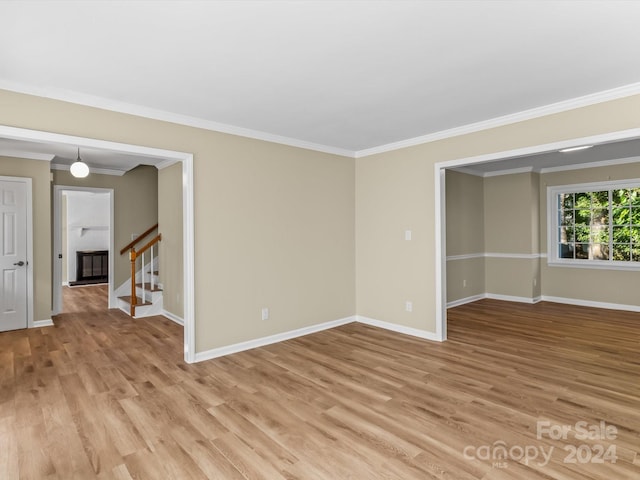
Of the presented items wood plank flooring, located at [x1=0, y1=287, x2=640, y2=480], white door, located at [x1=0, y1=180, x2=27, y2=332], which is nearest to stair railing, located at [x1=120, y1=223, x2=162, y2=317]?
wood plank flooring, located at [x1=0, y1=287, x2=640, y2=480]

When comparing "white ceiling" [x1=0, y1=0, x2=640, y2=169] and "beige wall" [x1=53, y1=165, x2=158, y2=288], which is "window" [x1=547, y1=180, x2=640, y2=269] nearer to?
"white ceiling" [x1=0, y1=0, x2=640, y2=169]

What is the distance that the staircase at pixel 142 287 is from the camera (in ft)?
18.7

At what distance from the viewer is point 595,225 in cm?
634

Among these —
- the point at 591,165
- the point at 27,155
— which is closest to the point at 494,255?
the point at 591,165

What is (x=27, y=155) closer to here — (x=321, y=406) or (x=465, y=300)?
(x=321, y=406)

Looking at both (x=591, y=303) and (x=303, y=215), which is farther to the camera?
(x=591, y=303)

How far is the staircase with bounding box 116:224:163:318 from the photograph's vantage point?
224 inches

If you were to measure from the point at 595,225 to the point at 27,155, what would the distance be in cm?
911

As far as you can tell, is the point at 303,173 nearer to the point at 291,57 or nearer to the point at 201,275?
the point at 201,275

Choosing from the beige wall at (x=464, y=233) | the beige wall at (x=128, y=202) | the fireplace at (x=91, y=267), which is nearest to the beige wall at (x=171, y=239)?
the beige wall at (x=128, y=202)

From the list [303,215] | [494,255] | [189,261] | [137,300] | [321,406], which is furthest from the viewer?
[494,255]

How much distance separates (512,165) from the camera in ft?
20.9

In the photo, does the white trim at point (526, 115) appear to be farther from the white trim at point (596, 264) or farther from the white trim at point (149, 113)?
the white trim at point (596, 264)

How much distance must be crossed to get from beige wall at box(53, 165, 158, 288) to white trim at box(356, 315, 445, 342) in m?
4.45
